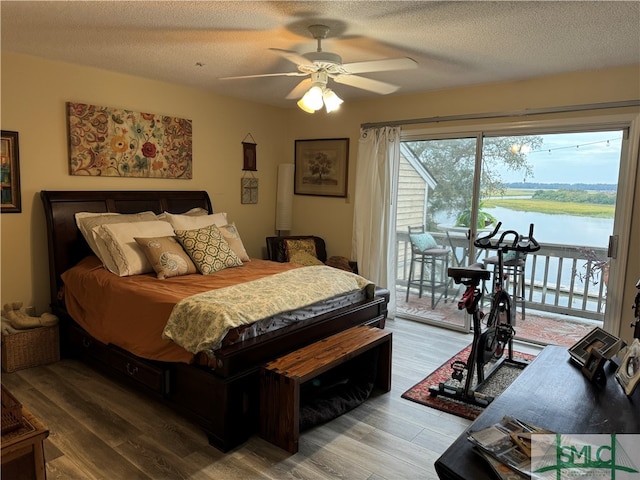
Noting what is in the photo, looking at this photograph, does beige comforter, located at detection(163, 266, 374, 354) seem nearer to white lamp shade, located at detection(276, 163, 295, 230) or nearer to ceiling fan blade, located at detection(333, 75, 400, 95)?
ceiling fan blade, located at detection(333, 75, 400, 95)

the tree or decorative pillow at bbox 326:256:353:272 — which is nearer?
the tree

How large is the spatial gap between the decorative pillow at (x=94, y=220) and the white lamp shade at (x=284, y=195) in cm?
190

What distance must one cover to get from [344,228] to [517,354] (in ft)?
7.40

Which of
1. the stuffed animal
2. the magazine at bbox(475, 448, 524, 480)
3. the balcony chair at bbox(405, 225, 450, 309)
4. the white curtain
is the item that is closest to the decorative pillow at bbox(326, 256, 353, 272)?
the white curtain

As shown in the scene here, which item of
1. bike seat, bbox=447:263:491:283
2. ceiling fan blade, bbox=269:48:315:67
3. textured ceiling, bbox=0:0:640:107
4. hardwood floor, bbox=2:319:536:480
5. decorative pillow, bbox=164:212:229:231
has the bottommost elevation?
hardwood floor, bbox=2:319:536:480

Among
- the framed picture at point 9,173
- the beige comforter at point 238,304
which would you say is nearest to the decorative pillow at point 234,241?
the beige comforter at point 238,304

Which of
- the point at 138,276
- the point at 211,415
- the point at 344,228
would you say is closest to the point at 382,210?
the point at 344,228

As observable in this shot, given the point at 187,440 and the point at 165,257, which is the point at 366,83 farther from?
the point at 187,440

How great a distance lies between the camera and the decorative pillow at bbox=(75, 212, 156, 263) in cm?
359

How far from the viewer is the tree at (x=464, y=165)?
4.17 m

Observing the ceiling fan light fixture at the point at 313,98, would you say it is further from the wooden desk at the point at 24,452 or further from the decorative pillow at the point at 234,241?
the wooden desk at the point at 24,452

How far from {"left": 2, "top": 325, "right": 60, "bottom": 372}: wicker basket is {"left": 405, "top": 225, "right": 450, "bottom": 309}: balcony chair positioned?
3426mm

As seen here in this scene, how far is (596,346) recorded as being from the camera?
2.16 metres

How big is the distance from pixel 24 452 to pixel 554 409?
6.40ft
